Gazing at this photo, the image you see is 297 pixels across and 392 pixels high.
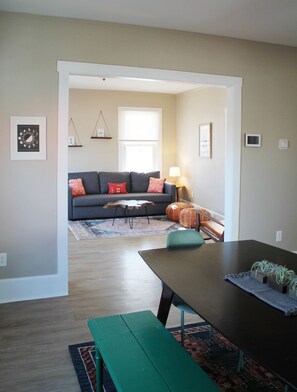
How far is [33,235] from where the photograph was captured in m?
3.50

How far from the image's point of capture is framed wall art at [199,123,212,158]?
24.0 feet

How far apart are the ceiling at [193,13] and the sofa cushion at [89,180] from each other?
4.71 meters

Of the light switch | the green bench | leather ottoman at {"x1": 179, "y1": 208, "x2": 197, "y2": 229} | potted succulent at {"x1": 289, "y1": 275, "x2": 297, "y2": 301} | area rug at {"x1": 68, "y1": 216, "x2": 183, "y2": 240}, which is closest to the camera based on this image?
the green bench

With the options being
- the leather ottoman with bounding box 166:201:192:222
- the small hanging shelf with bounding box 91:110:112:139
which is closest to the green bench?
the leather ottoman with bounding box 166:201:192:222

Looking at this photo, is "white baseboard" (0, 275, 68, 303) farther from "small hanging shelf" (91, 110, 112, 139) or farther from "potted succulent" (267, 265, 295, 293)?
"small hanging shelf" (91, 110, 112, 139)

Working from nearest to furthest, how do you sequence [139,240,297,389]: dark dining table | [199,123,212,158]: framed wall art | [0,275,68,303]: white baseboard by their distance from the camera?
1. [139,240,297,389]: dark dining table
2. [0,275,68,303]: white baseboard
3. [199,123,212,158]: framed wall art

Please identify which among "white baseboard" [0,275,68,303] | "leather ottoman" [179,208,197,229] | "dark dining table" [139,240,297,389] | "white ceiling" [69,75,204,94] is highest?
"white ceiling" [69,75,204,94]

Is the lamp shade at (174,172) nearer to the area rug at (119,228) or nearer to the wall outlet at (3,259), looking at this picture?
the area rug at (119,228)

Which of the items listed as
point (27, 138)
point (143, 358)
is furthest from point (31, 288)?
point (143, 358)

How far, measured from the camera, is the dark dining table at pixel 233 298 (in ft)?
3.98

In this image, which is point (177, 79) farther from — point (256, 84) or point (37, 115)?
point (37, 115)

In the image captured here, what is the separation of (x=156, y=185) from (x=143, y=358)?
662cm

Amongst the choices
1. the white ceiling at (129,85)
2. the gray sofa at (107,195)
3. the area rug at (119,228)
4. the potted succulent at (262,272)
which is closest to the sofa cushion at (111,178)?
the gray sofa at (107,195)

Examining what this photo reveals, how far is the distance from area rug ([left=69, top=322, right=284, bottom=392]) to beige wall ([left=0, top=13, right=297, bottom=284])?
1.28 m
